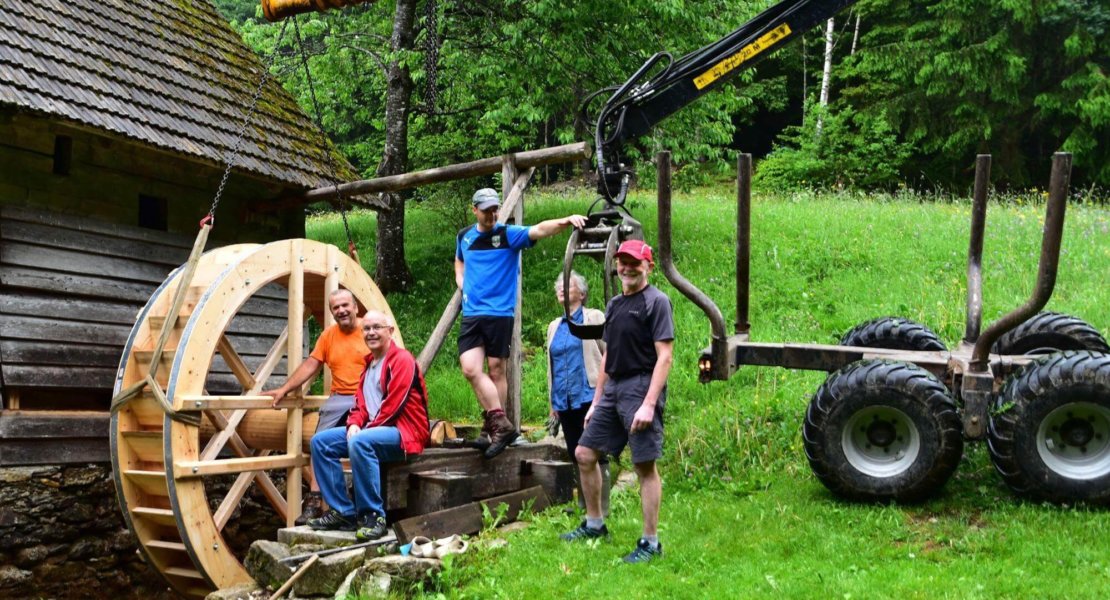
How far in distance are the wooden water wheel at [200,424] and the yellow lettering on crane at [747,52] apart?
340cm

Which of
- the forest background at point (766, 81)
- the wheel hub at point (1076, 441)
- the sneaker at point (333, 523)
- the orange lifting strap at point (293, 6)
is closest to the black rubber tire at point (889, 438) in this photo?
the wheel hub at point (1076, 441)

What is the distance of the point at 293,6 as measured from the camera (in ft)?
26.3

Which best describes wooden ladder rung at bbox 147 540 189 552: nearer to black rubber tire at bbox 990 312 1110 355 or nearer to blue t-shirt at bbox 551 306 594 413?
blue t-shirt at bbox 551 306 594 413

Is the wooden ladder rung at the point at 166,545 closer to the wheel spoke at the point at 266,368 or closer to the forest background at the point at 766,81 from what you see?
the wheel spoke at the point at 266,368

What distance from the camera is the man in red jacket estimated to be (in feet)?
20.4

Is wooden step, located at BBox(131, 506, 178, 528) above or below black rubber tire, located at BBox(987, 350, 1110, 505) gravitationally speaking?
below

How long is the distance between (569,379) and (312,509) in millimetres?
2074

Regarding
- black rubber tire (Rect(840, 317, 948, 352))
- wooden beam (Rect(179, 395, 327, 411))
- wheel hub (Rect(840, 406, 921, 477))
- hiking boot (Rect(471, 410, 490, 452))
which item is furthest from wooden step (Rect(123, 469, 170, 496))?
black rubber tire (Rect(840, 317, 948, 352))

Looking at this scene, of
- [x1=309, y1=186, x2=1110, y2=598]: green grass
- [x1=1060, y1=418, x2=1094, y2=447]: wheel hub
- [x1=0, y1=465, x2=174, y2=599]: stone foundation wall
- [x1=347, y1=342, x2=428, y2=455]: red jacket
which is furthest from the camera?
[x1=0, y1=465, x2=174, y2=599]: stone foundation wall

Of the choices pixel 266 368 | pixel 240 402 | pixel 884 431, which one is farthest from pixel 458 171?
pixel 884 431

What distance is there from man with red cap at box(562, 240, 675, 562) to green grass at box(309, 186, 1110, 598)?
443 mm

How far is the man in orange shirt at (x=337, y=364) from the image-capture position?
7.21 metres

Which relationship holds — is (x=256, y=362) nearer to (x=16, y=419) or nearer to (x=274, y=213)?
(x=274, y=213)

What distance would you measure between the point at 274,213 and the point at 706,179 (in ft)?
42.2
